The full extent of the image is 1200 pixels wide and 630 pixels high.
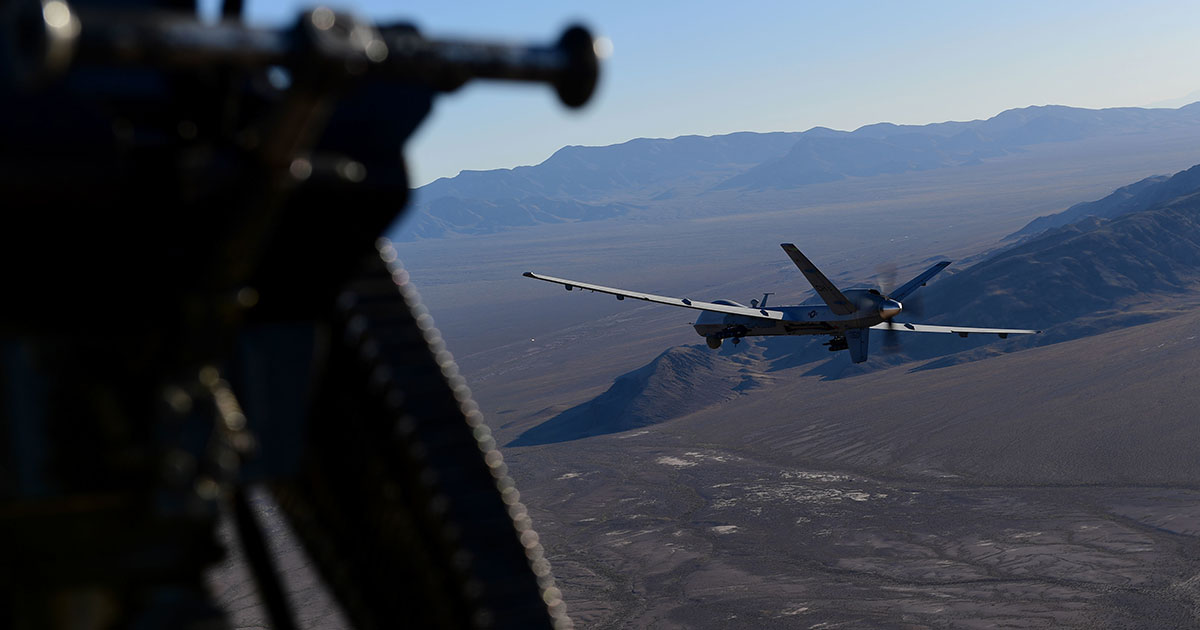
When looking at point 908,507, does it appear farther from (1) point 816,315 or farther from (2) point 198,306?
(2) point 198,306

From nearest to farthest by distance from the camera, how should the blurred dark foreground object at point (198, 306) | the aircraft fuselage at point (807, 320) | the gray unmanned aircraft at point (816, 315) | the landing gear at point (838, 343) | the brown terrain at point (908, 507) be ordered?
the blurred dark foreground object at point (198, 306), the gray unmanned aircraft at point (816, 315), the aircraft fuselage at point (807, 320), the landing gear at point (838, 343), the brown terrain at point (908, 507)

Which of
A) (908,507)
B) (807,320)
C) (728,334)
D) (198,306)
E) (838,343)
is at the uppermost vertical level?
(728,334)

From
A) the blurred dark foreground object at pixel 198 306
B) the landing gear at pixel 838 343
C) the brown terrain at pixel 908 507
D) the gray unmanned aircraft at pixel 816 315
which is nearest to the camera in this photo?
the blurred dark foreground object at pixel 198 306

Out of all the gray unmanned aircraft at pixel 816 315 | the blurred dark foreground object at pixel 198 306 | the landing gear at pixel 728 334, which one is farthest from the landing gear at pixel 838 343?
the blurred dark foreground object at pixel 198 306

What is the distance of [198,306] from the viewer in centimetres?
280

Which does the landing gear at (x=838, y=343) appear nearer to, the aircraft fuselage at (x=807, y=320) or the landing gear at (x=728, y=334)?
the aircraft fuselage at (x=807, y=320)

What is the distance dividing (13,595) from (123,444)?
0.66m

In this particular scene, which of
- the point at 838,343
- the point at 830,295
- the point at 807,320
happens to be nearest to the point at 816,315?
the point at 807,320

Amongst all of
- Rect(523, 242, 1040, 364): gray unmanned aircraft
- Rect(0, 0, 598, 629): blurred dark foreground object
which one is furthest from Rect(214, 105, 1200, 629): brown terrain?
Rect(0, 0, 598, 629): blurred dark foreground object

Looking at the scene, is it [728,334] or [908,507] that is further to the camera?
[908,507]

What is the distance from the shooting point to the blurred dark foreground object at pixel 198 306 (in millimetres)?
2414

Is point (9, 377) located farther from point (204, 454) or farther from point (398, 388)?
point (398, 388)

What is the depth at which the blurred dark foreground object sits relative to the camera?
2.41m

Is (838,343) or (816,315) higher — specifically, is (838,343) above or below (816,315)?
below
